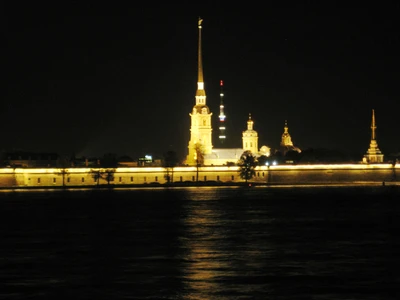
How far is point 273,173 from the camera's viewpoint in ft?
409

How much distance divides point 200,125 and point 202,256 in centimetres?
10101

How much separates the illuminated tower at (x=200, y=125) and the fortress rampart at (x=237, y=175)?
7507 mm

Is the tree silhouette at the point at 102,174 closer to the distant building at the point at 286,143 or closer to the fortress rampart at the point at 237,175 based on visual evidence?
the fortress rampart at the point at 237,175

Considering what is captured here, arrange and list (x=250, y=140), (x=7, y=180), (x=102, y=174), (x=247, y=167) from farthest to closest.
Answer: (x=250, y=140) → (x=247, y=167) → (x=102, y=174) → (x=7, y=180)

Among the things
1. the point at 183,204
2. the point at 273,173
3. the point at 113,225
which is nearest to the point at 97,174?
the point at 273,173

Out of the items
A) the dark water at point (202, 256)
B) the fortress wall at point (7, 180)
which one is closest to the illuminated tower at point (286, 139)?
the fortress wall at point (7, 180)

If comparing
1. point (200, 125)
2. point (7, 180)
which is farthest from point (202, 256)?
point (200, 125)

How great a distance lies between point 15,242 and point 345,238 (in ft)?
35.6

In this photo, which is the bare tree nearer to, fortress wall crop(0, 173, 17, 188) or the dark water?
fortress wall crop(0, 173, 17, 188)

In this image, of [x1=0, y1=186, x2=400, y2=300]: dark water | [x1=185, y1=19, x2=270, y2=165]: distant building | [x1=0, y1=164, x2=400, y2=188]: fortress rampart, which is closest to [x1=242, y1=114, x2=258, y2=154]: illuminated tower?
[x1=185, y1=19, x2=270, y2=165]: distant building

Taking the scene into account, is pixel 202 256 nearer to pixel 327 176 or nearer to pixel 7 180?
pixel 7 180

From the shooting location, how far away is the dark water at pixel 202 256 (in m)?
25.0

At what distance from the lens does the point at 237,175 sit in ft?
407

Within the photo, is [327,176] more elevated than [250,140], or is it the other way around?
[250,140]
